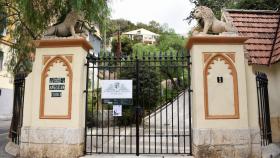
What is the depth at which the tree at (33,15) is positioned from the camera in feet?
31.6

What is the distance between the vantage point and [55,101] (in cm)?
828

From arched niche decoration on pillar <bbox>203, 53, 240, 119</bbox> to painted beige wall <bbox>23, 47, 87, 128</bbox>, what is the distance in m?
3.44

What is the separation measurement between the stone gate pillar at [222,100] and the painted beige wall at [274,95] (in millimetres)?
2961

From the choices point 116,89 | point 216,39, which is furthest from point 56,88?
point 216,39

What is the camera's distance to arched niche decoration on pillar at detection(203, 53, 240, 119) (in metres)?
7.96

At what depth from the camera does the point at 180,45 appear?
4000 cm

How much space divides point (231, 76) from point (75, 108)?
4.39 metres

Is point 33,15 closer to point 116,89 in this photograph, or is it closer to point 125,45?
point 116,89

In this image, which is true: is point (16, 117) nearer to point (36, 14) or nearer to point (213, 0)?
point (36, 14)

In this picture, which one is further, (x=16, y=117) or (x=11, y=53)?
(x=11, y=53)

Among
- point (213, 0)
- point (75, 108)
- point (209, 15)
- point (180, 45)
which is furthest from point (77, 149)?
point (180, 45)

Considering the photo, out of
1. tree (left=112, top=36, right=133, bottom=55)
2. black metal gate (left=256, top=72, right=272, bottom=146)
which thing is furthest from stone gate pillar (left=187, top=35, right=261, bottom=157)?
tree (left=112, top=36, right=133, bottom=55)

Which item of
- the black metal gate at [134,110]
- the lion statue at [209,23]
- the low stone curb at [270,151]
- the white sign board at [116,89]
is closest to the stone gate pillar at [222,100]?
the lion statue at [209,23]

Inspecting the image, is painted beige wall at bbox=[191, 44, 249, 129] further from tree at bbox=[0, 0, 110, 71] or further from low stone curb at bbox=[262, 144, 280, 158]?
tree at bbox=[0, 0, 110, 71]
